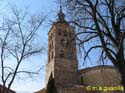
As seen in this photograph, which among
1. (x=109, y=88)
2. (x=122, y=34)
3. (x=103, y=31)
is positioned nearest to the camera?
(x=122, y=34)

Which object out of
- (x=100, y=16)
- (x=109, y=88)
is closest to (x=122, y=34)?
(x=100, y=16)

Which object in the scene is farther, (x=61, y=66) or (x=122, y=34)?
(x=61, y=66)

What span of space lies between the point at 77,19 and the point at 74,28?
926 millimetres

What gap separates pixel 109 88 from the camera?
169 feet

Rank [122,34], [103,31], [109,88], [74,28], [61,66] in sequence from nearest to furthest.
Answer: [122,34], [103,31], [74,28], [109,88], [61,66]

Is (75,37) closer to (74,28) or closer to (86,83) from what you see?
(74,28)

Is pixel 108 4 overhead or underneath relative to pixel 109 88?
overhead

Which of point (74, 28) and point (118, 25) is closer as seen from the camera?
point (118, 25)

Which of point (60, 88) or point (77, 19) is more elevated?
point (77, 19)

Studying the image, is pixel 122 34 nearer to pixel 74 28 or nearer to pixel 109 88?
pixel 74 28

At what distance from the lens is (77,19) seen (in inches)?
547

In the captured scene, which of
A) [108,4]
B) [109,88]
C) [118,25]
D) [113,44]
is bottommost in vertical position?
[109,88]

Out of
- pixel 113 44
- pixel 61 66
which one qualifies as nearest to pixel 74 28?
pixel 113 44

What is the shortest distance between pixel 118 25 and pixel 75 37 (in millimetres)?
2358
